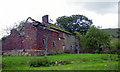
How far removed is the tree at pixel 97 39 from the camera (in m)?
32.5

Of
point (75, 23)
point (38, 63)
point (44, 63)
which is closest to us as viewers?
point (38, 63)

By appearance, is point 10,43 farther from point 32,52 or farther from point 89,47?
point 89,47

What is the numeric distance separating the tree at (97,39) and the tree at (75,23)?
59.5 ft

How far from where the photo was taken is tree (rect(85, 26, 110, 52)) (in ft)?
107

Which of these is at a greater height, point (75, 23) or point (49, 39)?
point (75, 23)

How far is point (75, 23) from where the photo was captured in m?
52.8

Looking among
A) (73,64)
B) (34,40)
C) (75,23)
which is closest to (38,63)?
(73,64)

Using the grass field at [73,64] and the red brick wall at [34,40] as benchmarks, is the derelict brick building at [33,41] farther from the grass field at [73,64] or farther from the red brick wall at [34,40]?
the grass field at [73,64]

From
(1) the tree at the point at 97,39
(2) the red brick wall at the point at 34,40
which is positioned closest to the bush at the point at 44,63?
(2) the red brick wall at the point at 34,40

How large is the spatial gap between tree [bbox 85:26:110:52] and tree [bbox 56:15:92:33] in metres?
18.1

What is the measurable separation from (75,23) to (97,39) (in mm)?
21514

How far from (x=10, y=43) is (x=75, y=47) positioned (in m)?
19.6

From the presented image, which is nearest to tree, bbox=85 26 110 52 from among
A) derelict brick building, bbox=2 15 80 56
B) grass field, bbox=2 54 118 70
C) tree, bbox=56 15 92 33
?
derelict brick building, bbox=2 15 80 56

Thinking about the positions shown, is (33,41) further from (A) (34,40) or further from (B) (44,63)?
(B) (44,63)
